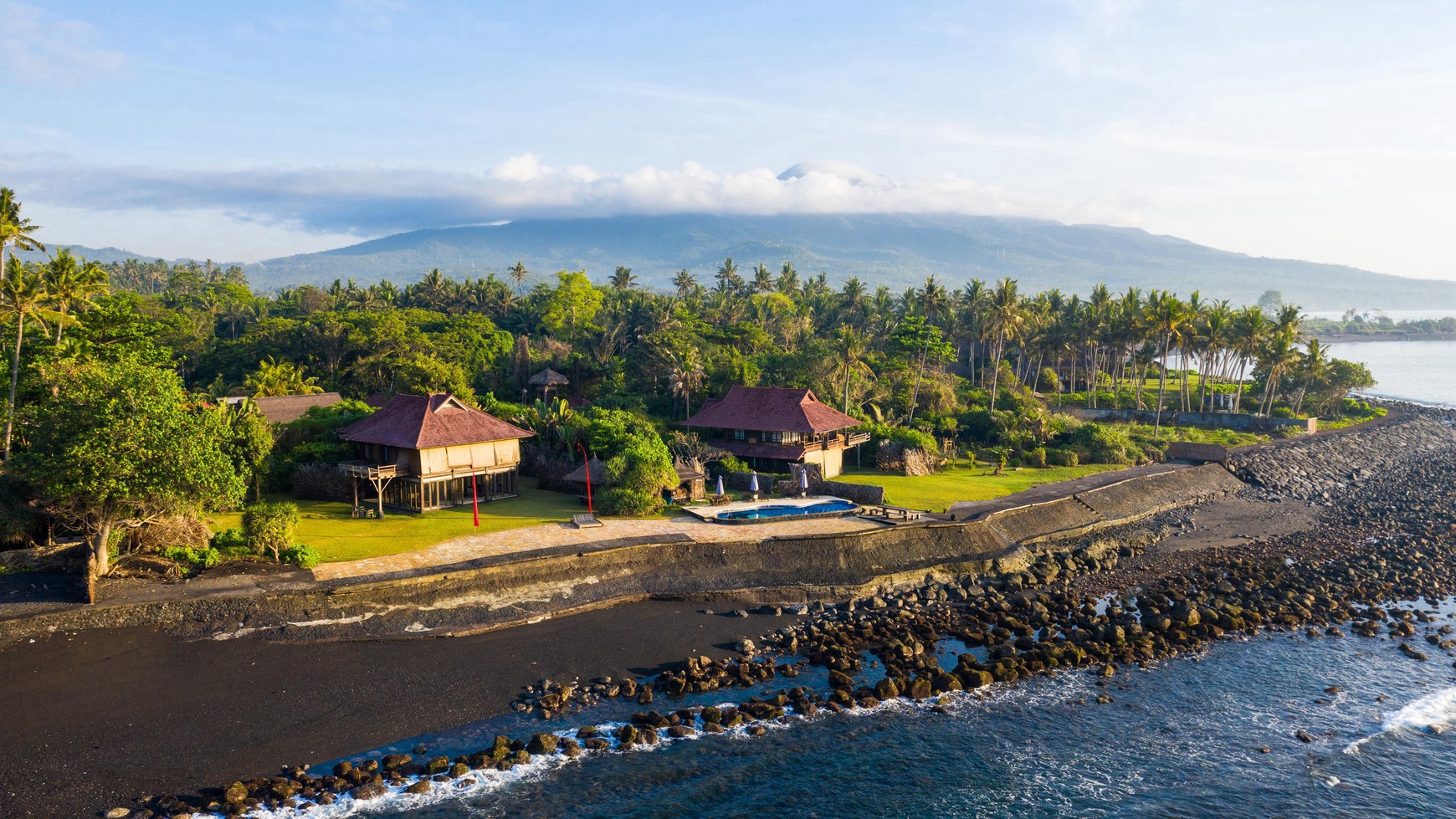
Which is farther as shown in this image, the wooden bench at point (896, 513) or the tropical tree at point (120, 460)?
the wooden bench at point (896, 513)

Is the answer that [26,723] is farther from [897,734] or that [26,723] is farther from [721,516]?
[721,516]

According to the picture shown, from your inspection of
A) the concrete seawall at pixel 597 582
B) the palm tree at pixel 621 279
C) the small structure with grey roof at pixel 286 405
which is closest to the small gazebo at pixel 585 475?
the concrete seawall at pixel 597 582

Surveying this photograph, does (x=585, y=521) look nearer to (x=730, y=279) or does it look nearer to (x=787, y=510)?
(x=787, y=510)

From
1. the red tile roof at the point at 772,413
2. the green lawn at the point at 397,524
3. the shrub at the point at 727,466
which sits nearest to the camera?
the green lawn at the point at 397,524

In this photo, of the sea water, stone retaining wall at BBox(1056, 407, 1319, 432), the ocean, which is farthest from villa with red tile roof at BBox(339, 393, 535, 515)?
the sea water

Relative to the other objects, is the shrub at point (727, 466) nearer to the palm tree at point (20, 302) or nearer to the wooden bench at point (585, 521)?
the wooden bench at point (585, 521)

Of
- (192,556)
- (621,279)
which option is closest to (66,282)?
(192,556)
